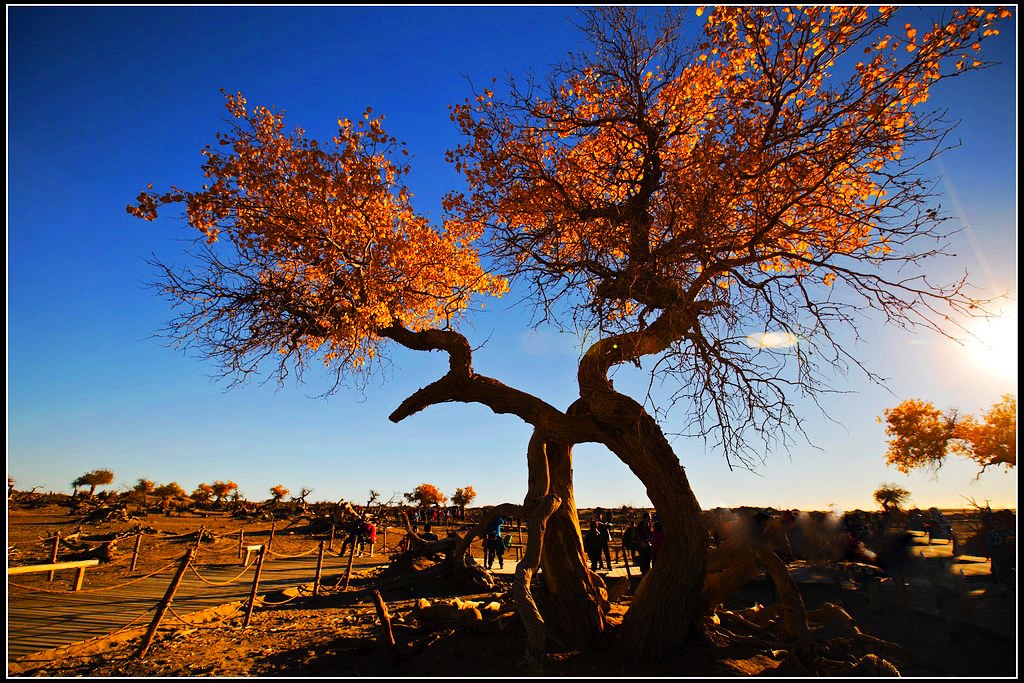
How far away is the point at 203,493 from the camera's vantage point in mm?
49594

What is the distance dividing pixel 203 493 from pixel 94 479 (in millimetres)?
8942

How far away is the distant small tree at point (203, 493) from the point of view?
46456 mm

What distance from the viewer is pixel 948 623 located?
10.6 m

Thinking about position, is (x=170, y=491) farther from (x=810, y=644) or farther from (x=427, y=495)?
(x=810, y=644)

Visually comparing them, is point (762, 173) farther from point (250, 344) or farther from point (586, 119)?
point (250, 344)

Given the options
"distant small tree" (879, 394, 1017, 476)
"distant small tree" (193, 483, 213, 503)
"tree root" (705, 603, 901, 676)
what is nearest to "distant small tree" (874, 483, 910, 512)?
"distant small tree" (879, 394, 1017, 476)

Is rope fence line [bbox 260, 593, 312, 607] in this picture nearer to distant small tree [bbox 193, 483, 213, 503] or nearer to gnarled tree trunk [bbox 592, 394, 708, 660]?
gnarled tree trunk [bbox 592, 394, 708, 660]

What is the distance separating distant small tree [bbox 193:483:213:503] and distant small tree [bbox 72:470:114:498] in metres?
7.29

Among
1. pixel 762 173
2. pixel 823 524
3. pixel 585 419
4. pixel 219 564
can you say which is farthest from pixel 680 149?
pixel 219 564

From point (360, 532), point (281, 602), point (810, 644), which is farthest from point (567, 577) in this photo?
point (360, 532)

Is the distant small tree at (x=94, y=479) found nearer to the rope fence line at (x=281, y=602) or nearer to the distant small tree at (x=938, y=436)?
the rope fence line at (x=281, y=602)

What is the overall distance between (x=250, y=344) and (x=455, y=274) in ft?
13.4

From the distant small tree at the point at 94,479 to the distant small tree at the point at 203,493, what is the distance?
23.9 feet

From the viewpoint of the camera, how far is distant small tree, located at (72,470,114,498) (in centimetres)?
4403
